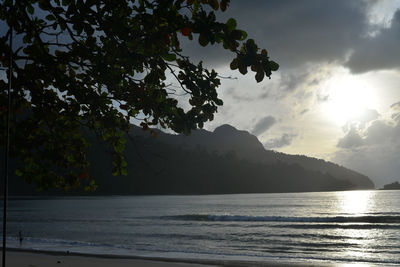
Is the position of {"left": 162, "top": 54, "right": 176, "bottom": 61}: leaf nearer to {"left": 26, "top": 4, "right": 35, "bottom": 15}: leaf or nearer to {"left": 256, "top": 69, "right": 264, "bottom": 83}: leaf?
{"left": 256, "top": 69, "right": 264, "bottom": 83}: leaf

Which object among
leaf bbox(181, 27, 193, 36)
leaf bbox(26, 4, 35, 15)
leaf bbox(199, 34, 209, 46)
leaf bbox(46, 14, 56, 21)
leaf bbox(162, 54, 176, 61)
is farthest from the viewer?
leaf bbox(26, 4, 35, 15)

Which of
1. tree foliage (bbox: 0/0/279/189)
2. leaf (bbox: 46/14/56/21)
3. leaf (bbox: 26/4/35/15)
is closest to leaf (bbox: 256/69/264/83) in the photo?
tree foliage (bbox: 0/0/279/189)

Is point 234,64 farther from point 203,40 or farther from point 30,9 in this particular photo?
point 30,9

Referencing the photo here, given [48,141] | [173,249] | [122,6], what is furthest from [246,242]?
[122,6]

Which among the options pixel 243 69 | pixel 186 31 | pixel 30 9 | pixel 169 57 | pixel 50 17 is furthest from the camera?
pixel 30 9

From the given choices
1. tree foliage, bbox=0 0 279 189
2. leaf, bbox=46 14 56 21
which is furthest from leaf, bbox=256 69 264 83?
leaf, bbox=46 14 56 21

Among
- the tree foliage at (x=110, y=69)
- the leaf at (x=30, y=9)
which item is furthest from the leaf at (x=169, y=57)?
the leaf at (x=30, y=9)

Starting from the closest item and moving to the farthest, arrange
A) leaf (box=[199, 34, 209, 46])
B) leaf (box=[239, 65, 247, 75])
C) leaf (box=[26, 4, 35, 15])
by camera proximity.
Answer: leaf (box=[199, 34, 209, 46]), leaf (box=[239, 65, 247, 75]), leaf (box=[26, 4, 35, 15])

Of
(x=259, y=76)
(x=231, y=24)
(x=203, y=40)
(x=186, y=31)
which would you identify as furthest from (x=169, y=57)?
(x=259, y=76)

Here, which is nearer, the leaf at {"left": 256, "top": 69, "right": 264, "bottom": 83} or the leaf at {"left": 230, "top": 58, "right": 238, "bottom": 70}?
the leaf at {"left": 256, "top": 69, "right": 264, "bottom": 83}

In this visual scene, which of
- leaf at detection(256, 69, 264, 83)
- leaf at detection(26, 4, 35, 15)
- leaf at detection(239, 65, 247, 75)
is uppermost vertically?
leaf at detection(26, 4, 35, 15)

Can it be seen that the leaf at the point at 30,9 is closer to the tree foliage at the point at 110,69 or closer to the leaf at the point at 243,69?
the tree foliage at the point at 110,69

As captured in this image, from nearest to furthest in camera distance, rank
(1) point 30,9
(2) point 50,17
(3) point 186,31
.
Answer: (3) point 186,31
(2) point 50,17
(1) point 30,9

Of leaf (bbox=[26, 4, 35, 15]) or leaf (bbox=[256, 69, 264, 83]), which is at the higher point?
leaf (bbox=[26, 4, 35, 15])
